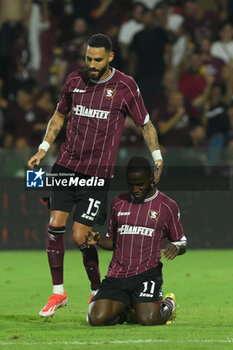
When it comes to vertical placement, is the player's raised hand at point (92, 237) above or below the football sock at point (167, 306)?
above

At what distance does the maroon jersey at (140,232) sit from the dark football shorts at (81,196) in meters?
0.48

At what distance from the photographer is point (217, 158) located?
1430cm

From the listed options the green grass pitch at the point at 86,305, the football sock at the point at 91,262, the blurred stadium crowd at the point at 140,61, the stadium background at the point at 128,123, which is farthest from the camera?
the blurred stadium crowd at the point at 140,61

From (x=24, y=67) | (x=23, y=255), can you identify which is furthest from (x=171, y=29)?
(x=23, y=255)

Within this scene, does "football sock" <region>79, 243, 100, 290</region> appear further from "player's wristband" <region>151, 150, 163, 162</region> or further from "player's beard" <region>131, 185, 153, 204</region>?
"player's wristband" <region>151, 150, 163, 162</region>

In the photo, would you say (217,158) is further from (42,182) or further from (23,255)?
(42,182)

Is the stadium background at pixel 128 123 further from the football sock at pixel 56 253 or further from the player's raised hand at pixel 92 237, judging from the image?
the player's raised hand at pixel 92 237

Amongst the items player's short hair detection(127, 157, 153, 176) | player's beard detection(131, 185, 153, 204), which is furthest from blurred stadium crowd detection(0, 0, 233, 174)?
player's short hair detection(127, 157, 153, 176)

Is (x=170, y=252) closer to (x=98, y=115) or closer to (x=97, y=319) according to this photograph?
(x=97, y=319)

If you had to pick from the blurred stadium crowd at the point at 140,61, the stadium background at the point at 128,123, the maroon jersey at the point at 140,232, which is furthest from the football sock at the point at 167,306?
the blurred stadium crowd at the point at 140,61

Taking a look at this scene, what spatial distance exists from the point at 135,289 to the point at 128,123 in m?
6.75

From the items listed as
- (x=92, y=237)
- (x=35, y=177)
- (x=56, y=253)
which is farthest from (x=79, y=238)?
(x=92, y=237)

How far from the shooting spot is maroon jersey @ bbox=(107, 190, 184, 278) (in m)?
8.30

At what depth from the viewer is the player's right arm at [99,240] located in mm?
7934
